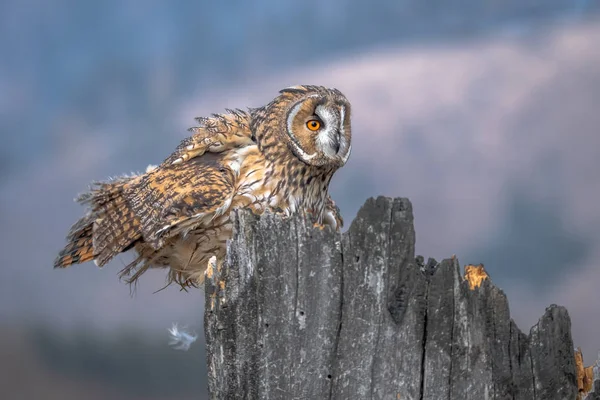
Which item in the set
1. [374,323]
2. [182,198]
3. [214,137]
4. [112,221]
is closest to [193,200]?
[182,198]

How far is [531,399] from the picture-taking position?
240 cm

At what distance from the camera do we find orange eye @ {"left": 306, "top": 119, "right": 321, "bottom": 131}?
12.3 ft

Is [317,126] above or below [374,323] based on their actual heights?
above

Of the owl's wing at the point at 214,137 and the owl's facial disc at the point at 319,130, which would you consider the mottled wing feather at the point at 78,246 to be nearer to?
the owl's wing at the point at 214,137

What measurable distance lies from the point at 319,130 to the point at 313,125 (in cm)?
4

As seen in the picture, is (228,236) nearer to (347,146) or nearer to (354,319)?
(347,146)

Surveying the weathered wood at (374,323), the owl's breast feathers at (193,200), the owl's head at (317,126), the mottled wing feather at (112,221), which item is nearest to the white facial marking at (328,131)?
the owl's head at (317,126)

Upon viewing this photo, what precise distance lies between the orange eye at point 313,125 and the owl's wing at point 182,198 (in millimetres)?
478

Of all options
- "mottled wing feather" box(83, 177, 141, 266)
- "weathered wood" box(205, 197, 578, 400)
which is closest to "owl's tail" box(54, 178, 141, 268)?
"mottled wing feather" box(83, 177, 141, 266)

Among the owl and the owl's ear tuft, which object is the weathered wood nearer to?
the owl

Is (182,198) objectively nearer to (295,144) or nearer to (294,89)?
(295,144)

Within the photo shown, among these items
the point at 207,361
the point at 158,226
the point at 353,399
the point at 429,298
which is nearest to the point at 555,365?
the point at 429,298

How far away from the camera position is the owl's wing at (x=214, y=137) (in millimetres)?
3848

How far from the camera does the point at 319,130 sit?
12.3 ft
